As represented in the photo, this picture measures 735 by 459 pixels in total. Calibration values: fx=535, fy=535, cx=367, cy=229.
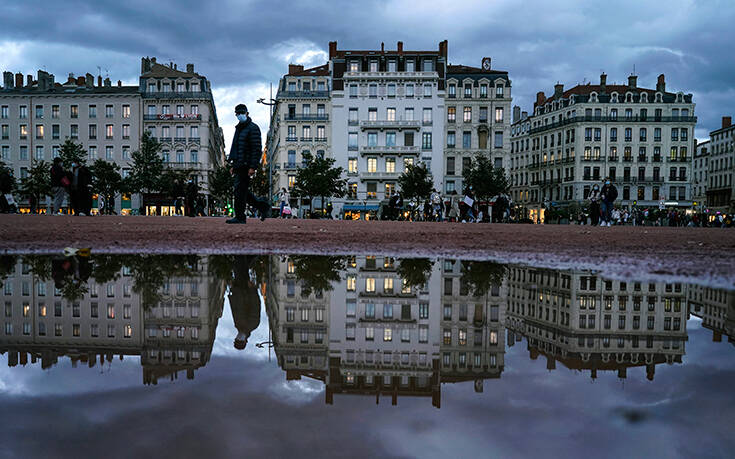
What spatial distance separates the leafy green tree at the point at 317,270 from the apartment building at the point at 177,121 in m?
61.9

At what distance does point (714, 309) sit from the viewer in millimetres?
2084

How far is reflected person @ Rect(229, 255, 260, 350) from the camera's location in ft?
5.22

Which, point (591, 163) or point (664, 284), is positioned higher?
point (591, 163)

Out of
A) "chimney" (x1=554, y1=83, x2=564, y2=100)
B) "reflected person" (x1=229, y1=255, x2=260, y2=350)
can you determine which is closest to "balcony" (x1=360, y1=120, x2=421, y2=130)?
"chimney" (x1=554, y1=83, x2=564, y2=100)

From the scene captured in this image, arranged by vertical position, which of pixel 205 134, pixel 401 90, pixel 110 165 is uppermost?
pixel 401 90

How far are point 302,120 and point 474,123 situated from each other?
65.6 feet

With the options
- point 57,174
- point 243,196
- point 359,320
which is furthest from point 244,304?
point 57,174

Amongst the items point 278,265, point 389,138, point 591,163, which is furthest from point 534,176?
point 278,265

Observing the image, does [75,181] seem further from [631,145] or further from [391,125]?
[631,145]

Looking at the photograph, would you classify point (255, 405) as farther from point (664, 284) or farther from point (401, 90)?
point (401, 90)

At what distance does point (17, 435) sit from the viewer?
83 cm

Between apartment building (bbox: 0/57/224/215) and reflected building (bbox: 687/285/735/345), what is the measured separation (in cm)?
6416

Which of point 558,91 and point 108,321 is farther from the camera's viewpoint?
point 558,91

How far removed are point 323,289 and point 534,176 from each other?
292ft
